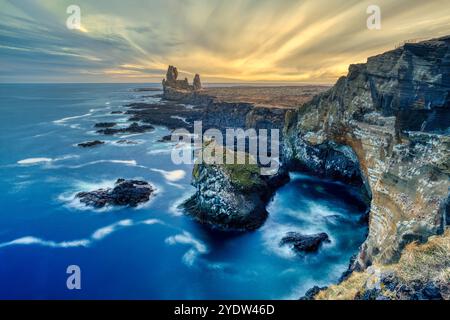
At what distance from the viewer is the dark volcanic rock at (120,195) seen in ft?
119

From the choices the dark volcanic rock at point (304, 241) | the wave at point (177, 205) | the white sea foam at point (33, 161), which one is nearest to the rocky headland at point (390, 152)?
the wave at point (177, 205)

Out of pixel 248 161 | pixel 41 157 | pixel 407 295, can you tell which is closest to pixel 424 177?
pixel 407 295

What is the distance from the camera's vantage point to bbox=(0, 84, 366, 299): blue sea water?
23656 mm

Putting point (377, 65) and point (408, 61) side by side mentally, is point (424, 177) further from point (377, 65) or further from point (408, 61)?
point (377, 65)

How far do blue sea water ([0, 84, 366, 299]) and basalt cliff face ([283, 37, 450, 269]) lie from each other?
7135 mm

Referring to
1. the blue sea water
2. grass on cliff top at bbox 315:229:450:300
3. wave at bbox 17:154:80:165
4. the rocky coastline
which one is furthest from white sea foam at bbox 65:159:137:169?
grass on cliff top at bbox 315:229:450:300

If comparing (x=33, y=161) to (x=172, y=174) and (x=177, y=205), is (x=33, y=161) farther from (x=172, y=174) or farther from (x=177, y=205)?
(x=177, y=205)

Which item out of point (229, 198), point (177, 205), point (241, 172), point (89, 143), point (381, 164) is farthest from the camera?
point (89, 143)

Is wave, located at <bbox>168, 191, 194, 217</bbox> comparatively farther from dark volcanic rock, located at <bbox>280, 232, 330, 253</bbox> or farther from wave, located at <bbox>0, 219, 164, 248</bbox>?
dark volcanic rock, located at <bbox>280, 232, 330, 253</bbox>

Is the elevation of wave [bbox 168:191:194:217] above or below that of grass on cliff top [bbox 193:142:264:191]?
below

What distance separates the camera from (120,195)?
37.6 meters

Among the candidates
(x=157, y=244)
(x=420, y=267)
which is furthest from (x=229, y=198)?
(x=420, y=267)

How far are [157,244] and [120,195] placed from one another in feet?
36.2

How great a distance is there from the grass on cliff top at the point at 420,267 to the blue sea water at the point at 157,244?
10.0 metres
